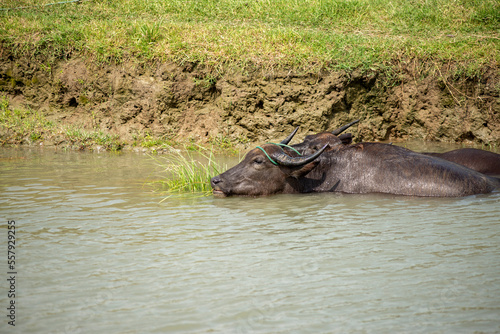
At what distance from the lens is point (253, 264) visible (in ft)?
12.6

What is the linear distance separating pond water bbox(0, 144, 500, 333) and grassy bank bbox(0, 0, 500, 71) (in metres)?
4.95

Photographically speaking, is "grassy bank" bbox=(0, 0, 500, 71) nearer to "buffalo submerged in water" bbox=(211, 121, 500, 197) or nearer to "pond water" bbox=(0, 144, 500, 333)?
"buffalo submerged in water" bbox=(211, 121, 500, 197)

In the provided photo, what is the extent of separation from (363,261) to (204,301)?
4.21 ft

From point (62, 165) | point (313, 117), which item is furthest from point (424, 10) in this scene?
point (62, 165)

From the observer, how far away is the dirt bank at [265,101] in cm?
1009

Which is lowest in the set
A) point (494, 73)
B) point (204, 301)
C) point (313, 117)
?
point (204, 301)

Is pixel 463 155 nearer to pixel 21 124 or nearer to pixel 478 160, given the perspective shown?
pixel 478 160

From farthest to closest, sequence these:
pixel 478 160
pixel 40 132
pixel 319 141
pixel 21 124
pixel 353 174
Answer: pixel 21 124, pixel 40 132, pixel 319 141, pixel 478 160, pixel 353 174

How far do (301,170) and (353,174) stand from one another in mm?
667

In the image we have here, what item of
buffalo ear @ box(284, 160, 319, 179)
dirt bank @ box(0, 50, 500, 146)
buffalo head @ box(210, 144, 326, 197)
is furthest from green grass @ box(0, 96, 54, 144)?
buffalo ear @ box(284, 160, 319, 179)

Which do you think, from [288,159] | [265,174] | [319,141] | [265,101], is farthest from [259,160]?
[265,101]

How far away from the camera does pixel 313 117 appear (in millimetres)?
9992

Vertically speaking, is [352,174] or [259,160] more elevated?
[259,160]

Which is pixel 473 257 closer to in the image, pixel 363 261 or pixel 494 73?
pixel 363 261
